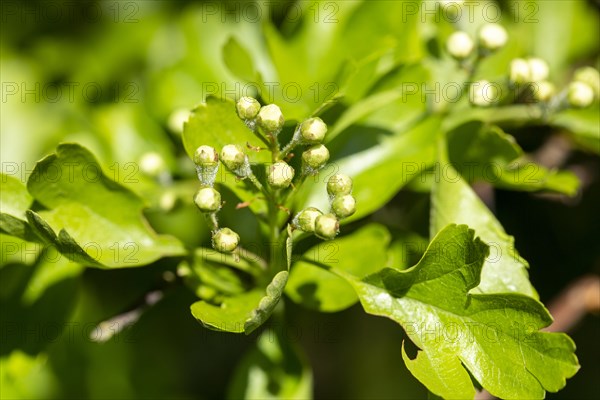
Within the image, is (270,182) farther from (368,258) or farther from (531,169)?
(531,169)

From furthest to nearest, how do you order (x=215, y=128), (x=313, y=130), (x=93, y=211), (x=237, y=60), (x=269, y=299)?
(x=237, y=60) < (x=93, y=211) < (x=215, y=128) < (x=313, y=130) < (x=269, y=299)

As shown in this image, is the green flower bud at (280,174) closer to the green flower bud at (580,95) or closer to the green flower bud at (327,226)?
the green flower bud at (327,226)

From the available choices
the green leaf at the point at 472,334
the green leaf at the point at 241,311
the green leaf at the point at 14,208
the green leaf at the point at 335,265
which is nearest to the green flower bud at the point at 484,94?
the green leaf at the point at 335,265

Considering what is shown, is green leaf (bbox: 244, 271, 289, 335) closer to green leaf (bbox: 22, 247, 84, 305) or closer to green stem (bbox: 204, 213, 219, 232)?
green stem (bbox: 204, 213, 219, 232)

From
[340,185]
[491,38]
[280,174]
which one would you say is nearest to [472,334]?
[340,185]

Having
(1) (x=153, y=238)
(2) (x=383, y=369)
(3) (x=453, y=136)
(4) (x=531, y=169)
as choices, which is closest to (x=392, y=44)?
(3) (x=453, y=136)

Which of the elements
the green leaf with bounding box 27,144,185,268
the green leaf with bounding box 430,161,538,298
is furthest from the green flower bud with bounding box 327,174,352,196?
the green leaf with bounding box 27,144,185,268

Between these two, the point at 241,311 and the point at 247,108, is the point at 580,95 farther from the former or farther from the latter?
the point at 241,311
